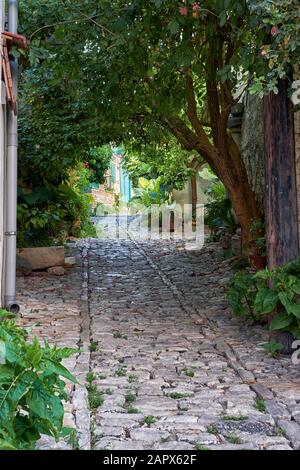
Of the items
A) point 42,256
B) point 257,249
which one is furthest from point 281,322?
point 42,256

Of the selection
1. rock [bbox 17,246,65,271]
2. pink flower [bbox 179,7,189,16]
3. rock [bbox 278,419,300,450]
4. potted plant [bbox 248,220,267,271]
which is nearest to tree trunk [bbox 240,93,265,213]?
potted plant [bbox 248,220,267,271]

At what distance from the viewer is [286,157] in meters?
5.66

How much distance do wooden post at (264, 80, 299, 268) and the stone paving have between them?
3.47 ft

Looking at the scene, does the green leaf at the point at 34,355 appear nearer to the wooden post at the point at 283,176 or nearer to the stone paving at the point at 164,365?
the stone paving at the point at 164,365

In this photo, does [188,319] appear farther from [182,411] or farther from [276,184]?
[182,411]

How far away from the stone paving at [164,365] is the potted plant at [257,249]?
0.68 m

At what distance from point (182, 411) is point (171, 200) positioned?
48.9ft

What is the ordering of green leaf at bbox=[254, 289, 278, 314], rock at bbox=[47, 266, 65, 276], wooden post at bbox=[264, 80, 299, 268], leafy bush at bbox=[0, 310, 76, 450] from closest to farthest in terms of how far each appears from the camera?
leafy bush at bbox=[0, 310, 76, 450] → green leaf at bbox=[254, 289, 278, 314] → wooden post at bbox=[264, 80, 299, 268] → rock at bbox=[47, 266, 65, 276]

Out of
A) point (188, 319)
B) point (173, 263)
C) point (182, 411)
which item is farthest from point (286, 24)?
point (173, 263)

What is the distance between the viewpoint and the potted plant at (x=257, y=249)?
7906mm

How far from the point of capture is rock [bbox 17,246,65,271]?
1024 centimetres

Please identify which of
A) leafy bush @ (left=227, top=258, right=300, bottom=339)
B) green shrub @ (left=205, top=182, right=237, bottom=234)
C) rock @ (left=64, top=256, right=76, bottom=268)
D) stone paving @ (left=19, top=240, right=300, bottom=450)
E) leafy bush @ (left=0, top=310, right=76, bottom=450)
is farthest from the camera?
green shrub @ (left=205, top=182, right=237, bottom=234)

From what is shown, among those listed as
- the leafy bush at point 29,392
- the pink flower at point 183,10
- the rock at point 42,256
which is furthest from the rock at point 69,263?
the leafy bush at point 29,392

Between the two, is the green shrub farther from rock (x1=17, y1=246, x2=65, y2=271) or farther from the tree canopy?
rock (x1=17, y1=246, x2=65, y2=271)
